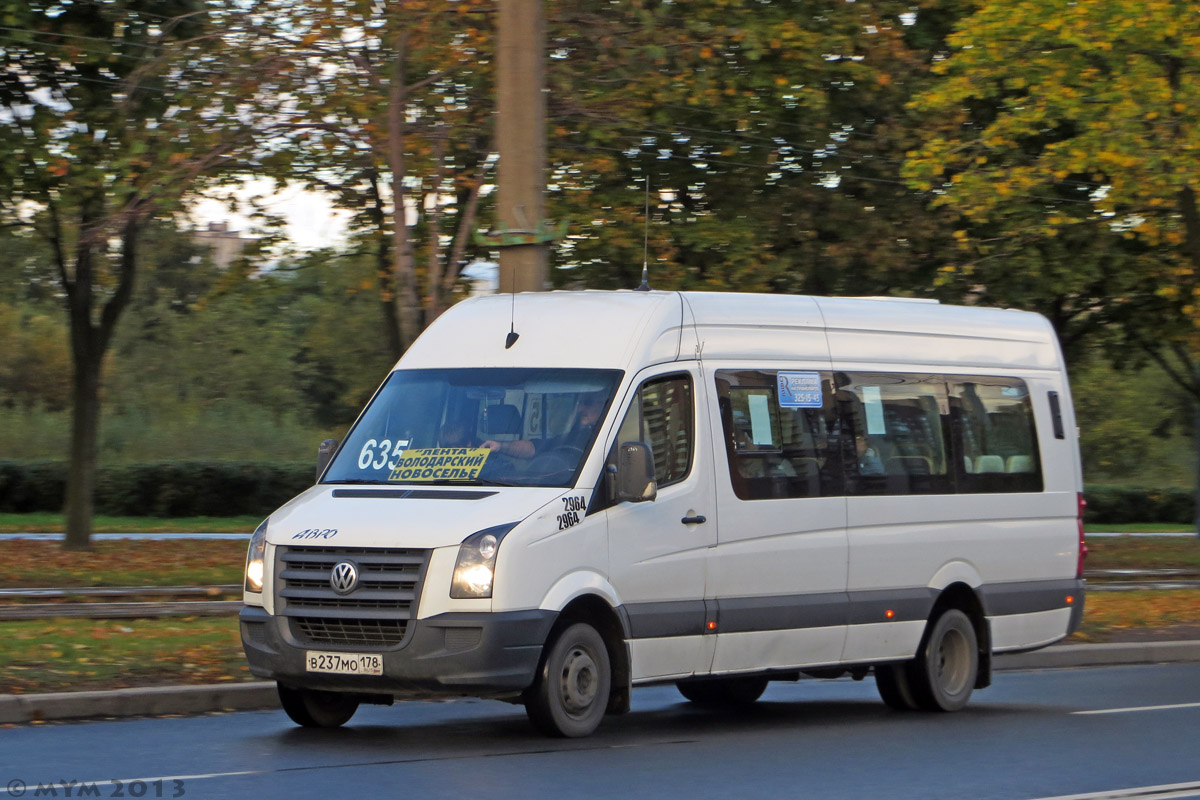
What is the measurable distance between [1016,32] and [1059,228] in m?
3.83

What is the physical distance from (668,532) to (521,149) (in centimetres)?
379

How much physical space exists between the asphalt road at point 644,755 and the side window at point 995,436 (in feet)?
5.14

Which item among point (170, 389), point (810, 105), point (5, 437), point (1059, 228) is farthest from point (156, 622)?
point (170, 389)

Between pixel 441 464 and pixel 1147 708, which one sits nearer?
pixel 441 464

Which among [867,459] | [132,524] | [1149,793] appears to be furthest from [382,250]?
[1149,793]

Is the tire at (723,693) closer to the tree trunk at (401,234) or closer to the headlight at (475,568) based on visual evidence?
the headlight at (475,568)

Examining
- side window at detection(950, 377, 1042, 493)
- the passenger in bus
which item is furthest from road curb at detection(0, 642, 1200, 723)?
side window at detection(950, 377, 1042, 493)

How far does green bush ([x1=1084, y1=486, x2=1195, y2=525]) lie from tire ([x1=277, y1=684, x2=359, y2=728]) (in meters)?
39.9

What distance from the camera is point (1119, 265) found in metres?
26.1

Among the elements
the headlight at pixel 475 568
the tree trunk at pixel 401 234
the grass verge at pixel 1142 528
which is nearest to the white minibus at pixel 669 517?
the headlight at pixel 475 568

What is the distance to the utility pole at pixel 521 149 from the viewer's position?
12.5 meters

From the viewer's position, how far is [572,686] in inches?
371

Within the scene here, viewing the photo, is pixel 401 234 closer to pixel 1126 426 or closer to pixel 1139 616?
pixel 1139 616

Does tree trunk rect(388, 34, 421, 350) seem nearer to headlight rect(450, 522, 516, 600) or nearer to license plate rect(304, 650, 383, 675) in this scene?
license plate rect(304, 650, 383, 675)
